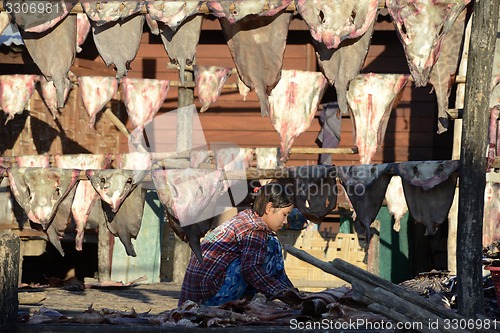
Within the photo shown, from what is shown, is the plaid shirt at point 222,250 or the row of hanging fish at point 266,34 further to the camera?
the plaid shirt at point 222,250

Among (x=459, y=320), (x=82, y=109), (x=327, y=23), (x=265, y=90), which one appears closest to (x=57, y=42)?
(x=265, y=90)

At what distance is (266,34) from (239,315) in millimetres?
2057

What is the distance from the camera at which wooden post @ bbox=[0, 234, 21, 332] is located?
5.47m

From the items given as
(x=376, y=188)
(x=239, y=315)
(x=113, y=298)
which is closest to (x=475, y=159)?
(x=376, y=188)

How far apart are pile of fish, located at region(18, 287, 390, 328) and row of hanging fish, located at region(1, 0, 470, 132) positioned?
1408mm

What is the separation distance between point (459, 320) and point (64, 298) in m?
5.75

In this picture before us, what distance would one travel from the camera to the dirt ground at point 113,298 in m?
8.70

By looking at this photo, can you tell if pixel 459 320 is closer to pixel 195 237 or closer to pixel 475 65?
pixel 475 65

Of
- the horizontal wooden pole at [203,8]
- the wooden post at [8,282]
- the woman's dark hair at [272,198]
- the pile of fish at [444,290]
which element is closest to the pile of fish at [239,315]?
the wooden post at [8,282]

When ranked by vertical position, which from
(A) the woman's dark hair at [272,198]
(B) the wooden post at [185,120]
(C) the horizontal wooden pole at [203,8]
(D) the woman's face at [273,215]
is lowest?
(D) the woman's face at [273,215]

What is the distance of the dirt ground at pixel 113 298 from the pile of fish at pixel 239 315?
2133 millimetres

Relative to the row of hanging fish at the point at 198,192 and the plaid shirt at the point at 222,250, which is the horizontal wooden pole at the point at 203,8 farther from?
the plaid shirt at the point at 222,250

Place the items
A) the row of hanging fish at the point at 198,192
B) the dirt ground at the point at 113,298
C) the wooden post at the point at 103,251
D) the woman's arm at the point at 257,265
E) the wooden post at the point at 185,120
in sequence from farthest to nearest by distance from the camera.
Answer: the wooden post at the point at 103,251 → the wooden post at the point at 185,120 → the dirt ground at the point at 113,298 → the woman's arm at the point at 257,265 → the row of hanging fish at the point at 198,192

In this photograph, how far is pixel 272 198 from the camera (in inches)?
262
